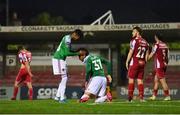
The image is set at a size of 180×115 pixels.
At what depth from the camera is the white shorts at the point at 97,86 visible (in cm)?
1778

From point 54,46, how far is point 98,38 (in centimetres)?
234

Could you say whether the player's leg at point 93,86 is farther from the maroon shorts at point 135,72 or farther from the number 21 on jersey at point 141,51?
the number 21 on jersey at point 141,51

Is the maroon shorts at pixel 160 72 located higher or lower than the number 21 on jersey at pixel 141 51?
lower

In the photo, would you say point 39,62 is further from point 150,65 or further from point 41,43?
point 150,65

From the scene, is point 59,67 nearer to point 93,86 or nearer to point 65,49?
point 65,49

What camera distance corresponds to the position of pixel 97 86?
701 inches

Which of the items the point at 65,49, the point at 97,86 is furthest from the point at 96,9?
the point at 97,86

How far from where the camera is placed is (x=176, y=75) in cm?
3303

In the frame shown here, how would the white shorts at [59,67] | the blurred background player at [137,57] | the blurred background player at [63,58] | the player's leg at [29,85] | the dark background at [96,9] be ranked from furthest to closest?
the dark background at [96,9], the player's leg at [29,85], the blurred background player at [137,57], the white shorts at [59,67], the blurred background player at [63,58]

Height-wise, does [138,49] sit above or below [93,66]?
above

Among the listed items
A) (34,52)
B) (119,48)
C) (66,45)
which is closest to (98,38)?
(119,48)

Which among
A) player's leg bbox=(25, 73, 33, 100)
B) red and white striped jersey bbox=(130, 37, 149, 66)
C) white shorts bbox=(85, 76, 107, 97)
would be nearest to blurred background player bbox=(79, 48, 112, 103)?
white shorts bbox=(85, 76, 107, 97)

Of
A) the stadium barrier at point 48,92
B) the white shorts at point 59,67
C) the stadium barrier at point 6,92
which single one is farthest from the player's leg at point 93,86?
the stadium barrier at point 6,92

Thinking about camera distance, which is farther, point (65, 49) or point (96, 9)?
point (96, 9)
